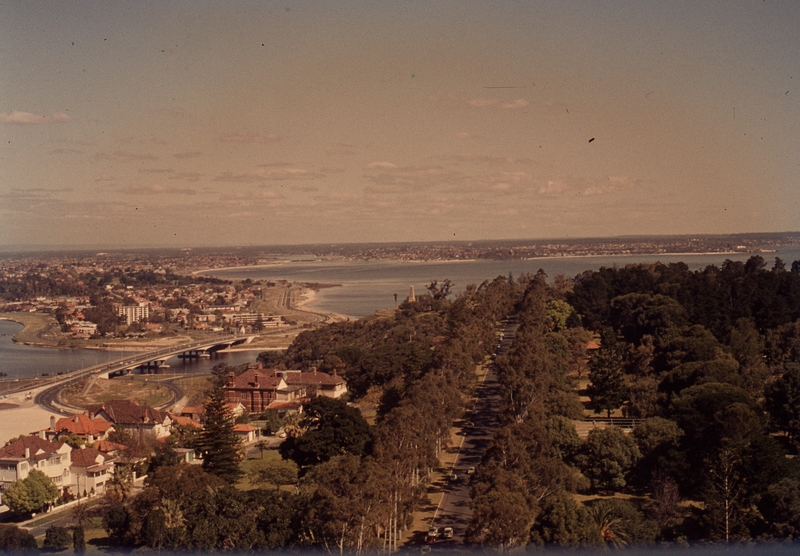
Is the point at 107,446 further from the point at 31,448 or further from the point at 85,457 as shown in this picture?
the point at 31,448

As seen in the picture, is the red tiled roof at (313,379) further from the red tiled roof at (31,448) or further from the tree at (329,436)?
the tree at (329,436)

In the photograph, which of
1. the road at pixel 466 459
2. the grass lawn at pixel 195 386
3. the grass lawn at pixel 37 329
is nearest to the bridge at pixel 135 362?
the grass lawn at pixel 195 386

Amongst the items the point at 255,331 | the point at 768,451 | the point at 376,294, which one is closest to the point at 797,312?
the point at 768,451

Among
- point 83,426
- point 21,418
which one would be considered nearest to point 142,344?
point 21,418

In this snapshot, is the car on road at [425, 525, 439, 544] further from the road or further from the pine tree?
the pine tree

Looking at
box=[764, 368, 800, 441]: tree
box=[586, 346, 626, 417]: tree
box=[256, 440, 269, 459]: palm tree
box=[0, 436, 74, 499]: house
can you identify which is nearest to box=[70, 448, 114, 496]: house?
box=[0, 436, 74, 499]: house

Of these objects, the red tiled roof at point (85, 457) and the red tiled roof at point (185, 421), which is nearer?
the red tiled roof at point (85, 457)
